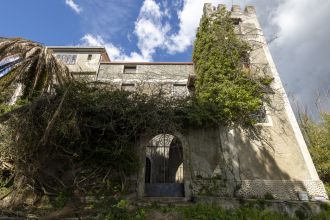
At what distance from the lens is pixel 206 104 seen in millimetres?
9656

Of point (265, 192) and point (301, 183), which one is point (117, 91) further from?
point (301, 183)

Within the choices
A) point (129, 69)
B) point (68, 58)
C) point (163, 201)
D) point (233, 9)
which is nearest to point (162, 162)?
point (163, 201)

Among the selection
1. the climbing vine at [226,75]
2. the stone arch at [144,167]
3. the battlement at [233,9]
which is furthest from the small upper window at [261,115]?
the battlement at [233,9]

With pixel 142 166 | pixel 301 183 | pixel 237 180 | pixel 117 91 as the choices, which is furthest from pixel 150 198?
pixel 301 183

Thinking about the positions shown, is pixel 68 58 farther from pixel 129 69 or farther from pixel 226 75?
pixel 226 75

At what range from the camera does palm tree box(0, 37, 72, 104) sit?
9.35 m

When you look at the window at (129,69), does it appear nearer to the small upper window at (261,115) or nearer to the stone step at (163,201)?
the small upper window at (261,115)

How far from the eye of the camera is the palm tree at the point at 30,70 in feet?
30.7

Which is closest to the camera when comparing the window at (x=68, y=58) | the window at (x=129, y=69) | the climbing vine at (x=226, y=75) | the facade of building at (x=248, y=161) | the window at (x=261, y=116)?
the facade of building at (x=248, y=161)

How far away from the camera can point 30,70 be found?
9.81 metres

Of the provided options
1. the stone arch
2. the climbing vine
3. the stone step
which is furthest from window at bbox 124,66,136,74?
the stone step

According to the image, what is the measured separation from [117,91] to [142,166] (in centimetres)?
296

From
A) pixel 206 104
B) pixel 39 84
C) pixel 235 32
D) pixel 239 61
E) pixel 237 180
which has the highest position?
pixel 235 32

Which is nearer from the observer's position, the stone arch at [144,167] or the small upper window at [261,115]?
the stone arch at [144,167]
